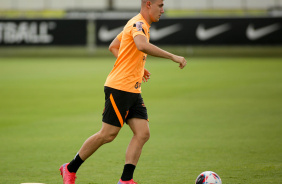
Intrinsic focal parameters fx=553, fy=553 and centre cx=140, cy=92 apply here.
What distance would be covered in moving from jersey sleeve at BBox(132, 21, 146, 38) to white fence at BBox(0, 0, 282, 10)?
4183 cm

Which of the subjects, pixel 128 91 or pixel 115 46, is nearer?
pixel 128 91

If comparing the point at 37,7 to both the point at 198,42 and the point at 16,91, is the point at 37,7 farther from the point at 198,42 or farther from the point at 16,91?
the point at 16,91

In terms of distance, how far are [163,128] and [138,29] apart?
5.27m

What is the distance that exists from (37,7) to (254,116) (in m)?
41.0

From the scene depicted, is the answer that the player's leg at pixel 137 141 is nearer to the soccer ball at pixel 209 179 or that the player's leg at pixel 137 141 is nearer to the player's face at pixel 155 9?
the soccer ball at pixel 209 179

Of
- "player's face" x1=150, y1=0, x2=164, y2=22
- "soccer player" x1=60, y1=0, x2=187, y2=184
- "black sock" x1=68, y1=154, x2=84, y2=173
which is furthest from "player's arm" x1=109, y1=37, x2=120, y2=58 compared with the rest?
"black sock" x1=68, y1=154, x2=84, y2=173

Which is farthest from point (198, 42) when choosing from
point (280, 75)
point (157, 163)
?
point (157, 163)

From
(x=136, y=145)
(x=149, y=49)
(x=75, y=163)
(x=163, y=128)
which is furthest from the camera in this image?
(x=163, y=128)

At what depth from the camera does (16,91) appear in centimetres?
1770

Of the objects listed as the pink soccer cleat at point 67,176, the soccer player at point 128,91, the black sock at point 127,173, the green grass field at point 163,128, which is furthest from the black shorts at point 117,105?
the green grass field at point 163,128

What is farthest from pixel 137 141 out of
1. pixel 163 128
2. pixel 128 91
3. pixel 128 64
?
pixel 163 128

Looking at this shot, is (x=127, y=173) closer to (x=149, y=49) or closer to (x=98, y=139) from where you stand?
(x=98, y=139)

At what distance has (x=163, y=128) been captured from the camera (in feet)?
37.4

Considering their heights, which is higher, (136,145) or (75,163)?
(136,145)
